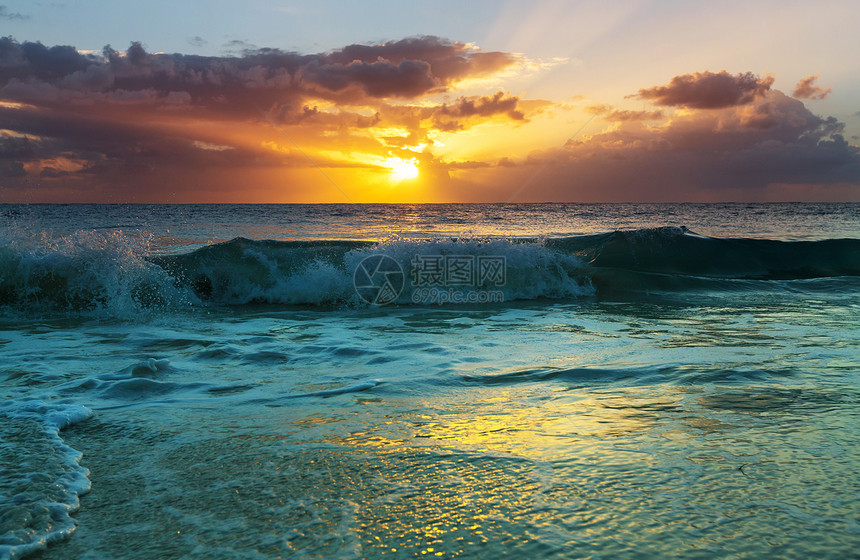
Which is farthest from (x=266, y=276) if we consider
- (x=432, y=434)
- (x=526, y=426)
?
(x=526, y=426)

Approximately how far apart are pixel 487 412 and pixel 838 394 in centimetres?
230

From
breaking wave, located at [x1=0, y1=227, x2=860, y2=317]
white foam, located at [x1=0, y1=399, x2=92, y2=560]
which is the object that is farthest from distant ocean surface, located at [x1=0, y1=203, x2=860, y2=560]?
breaking wave, located at [x1=0, y1=227, x2=860, y2=317]

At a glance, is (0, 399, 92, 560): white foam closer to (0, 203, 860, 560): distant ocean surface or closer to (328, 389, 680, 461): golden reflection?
(0, 203, 860, 560): distant ocean surface

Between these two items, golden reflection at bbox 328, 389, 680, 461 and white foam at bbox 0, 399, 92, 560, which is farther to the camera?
golden reflection at bbox 328, 389, 680, 461

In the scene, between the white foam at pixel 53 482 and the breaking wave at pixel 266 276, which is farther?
the breaking wave at pixel 266 276

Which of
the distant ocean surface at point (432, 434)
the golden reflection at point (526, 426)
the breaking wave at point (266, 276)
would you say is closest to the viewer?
the distant ocean surface at point (432, 434)

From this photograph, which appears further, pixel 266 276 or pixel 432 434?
pixel 266 276

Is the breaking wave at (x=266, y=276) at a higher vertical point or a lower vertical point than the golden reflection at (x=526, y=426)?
higher

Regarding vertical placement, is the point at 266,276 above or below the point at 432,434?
above

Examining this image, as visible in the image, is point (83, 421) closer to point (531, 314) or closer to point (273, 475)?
point (273, 475)

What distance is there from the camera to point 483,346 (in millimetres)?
5980

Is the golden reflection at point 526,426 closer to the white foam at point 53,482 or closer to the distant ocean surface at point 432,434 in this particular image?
the distant ocean surface at point 432,434

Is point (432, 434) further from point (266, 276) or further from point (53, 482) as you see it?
point (266, 276)

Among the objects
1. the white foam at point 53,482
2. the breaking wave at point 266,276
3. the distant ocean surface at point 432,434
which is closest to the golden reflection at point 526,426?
the distant ocean surface at point 432,434
